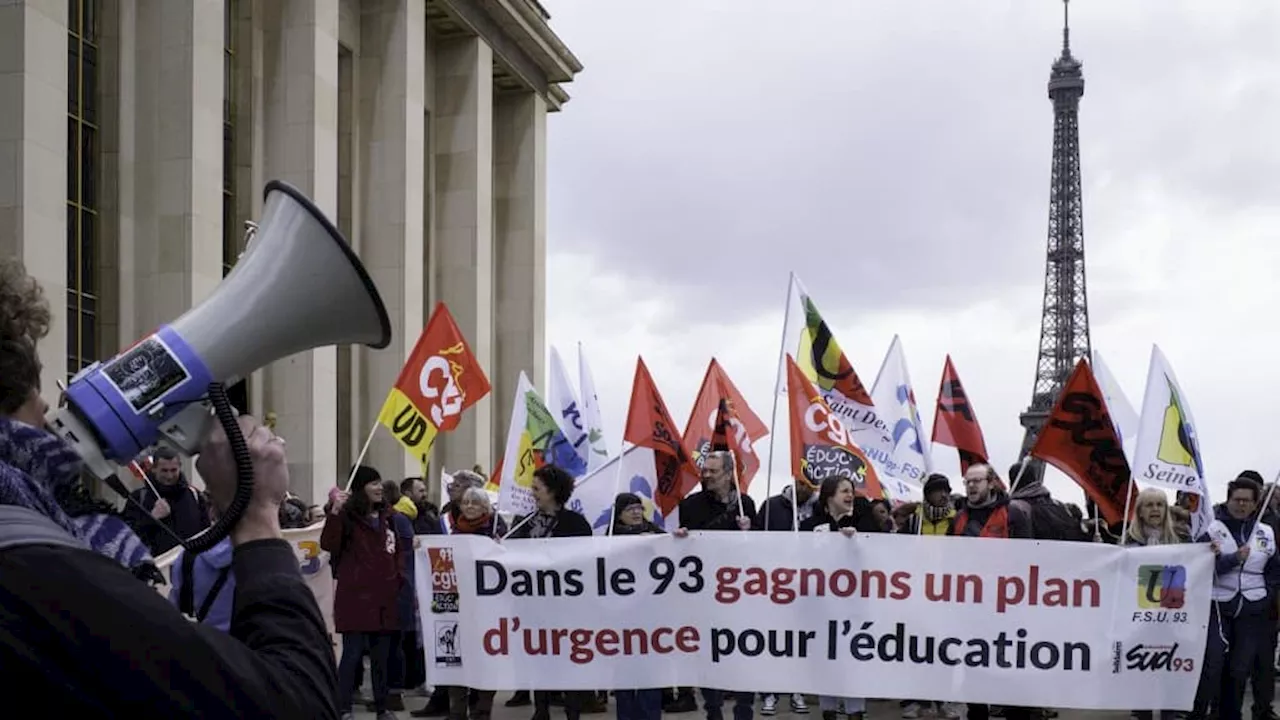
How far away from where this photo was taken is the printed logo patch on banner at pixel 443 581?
10727mm

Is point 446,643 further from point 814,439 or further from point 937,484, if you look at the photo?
point 937,484

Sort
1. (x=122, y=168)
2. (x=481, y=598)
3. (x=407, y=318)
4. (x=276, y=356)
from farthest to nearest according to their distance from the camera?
(x=407, y=318)
(x=122, y=168)
(x=481, y=598)
(x=276, y=356)

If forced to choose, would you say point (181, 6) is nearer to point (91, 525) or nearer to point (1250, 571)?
point (1250, 571)

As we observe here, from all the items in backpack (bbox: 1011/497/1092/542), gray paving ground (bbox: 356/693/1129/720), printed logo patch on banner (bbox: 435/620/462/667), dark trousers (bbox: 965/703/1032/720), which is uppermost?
backpack (bbox: 1011/497/1092/542)

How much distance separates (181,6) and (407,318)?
9.30 meters

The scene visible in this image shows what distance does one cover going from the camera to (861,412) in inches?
510

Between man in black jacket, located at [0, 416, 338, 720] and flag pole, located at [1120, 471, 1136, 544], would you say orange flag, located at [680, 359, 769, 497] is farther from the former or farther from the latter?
man in black jacket, located at [0, 416, 338, 720]

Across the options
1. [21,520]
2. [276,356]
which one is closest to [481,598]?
[276,356]

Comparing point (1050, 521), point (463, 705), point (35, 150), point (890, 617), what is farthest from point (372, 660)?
point (35, 150)

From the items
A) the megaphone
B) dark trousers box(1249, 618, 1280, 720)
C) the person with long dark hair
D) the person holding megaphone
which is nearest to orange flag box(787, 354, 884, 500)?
the person with long dark hair

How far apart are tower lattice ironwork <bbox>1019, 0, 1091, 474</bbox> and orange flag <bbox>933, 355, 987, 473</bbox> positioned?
72.5 meters

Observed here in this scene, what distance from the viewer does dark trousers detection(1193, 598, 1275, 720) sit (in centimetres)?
1183

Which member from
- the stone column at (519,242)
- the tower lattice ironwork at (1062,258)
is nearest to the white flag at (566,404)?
the stone column at (519,242)

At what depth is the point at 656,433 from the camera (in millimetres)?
13180
